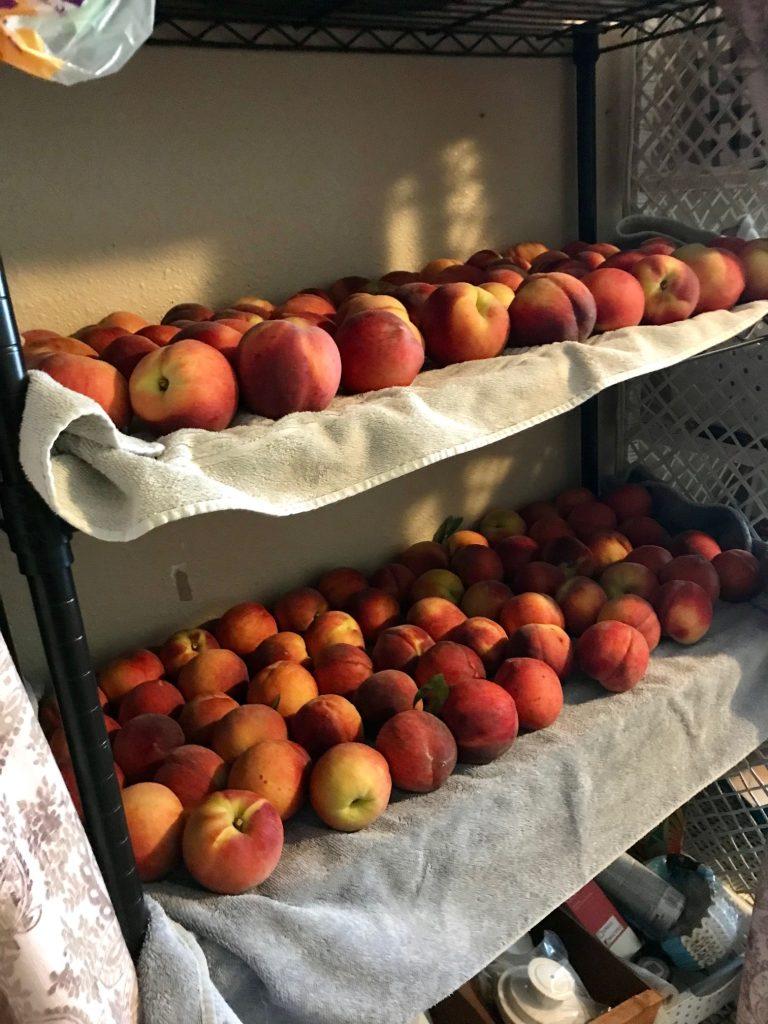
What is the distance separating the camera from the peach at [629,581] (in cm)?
109

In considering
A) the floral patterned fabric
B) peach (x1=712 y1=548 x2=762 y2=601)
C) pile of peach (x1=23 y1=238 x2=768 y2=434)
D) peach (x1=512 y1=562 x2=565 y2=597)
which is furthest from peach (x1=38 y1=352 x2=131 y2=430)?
peach (x1=712 y1=548 x2=762 y2=601)

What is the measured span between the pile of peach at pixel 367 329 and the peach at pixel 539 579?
1.20 ft

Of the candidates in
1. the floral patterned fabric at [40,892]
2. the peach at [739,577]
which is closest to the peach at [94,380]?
the floral patterned fabric at [40,892]

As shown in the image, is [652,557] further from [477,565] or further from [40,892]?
Result: [40,892]

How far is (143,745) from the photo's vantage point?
0.82 metres

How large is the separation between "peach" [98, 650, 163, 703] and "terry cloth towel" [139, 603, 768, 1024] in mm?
270

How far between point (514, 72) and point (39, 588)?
1040 millimetres

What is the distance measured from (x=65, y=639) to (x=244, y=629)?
48cm

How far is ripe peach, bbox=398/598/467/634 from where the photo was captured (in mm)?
1023

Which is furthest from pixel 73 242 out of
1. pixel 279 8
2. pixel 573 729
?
pixel 573 729

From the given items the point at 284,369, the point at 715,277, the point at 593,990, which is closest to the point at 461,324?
the point at 284,369

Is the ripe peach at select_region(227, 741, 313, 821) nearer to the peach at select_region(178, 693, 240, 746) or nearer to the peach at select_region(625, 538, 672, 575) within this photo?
the peach at select_region(178, 693, 240, 746)

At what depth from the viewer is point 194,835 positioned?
72cm

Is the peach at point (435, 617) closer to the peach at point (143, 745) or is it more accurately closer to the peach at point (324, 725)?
the peach at point (324, 725)
